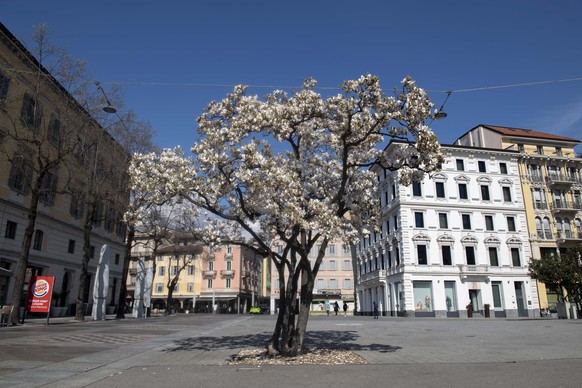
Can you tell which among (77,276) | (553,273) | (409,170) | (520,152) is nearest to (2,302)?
(77,276)

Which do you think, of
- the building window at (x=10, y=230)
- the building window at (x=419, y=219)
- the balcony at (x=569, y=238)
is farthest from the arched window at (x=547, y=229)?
the building window at (x=10, y=230)

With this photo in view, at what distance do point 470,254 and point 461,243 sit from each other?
1.57 m

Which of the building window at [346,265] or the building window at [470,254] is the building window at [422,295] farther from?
the building window at [346,265]

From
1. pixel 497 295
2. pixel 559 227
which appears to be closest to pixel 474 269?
pixel 497 295

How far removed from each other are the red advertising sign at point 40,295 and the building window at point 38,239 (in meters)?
9.15

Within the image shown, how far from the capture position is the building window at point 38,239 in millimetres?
Answer: 30506

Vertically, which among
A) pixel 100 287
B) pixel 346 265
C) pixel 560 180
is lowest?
pixel 100 287

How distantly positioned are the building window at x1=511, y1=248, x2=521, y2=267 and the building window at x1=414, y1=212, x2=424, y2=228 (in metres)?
10.7

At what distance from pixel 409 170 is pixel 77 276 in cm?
3414

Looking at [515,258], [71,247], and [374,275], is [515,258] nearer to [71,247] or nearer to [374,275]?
[374,275]

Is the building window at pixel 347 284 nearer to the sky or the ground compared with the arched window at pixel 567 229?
nearer to the ground

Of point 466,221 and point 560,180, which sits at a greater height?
point 560,180

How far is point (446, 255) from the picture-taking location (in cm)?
4484

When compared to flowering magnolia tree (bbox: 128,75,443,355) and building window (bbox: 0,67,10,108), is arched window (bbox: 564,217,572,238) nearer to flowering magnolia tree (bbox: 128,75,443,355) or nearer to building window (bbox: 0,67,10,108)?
flowering magnolia tree (bbox: 128,75,443,355)
